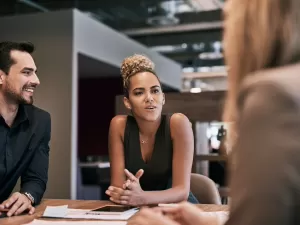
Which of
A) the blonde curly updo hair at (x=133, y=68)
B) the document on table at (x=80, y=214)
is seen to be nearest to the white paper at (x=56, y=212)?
the document on table at (x=80, y=214)

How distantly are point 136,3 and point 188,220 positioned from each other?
25.6ft

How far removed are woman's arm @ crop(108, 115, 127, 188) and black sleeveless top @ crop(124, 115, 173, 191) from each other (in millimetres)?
32

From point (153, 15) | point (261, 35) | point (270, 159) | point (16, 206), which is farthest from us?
point (153, 15)

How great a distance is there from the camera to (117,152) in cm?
238

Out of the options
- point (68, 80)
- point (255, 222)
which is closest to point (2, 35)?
point (68, 80)

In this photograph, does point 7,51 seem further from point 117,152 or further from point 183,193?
point 183,193

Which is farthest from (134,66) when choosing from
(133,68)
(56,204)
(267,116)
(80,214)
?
(267,116)

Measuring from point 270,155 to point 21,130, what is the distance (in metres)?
1.87

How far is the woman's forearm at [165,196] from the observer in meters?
1.98

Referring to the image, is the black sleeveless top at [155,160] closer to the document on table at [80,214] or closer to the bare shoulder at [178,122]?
the bare shoulder at [178,122]

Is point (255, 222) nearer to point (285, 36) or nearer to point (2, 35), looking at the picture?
point (285, 36)

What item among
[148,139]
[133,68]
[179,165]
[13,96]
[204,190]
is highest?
[133,68]

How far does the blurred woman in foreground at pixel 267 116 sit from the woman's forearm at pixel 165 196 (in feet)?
4.43

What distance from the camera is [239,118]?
630 millimetres
